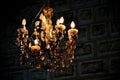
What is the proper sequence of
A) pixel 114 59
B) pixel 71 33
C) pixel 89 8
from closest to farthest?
pixel 71 33, pixel 114 59, pixel 89 8

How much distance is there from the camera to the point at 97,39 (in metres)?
8.18

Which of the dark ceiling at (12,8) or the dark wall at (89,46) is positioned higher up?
the dark ceiling at (12,8)

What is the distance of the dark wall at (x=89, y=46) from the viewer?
7926mm

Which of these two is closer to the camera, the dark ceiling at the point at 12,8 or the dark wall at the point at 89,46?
the dark wall at the point at 89,46

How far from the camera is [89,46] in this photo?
8227 millimetres

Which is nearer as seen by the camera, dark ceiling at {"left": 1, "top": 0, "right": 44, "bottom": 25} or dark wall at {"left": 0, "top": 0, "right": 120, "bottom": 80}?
dark wall at {"left": 0, "top": 0, "right": 120, "bottom": 80}

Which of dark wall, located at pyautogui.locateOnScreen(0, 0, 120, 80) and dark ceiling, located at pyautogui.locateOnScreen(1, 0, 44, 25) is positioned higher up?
dark ceiling, located at pyautogui.locateOnScreen(1, 0, 44, 25)

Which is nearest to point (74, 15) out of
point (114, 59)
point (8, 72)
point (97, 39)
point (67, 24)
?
point (67, 24)

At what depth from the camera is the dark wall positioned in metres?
7.93

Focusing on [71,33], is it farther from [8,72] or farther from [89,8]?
[8,72]

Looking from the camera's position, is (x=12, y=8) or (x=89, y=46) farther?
(x=12, y=8)

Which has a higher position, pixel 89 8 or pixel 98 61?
pixel 89 8

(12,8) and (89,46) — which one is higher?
(12,8)

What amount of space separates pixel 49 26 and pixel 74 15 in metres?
2.30
